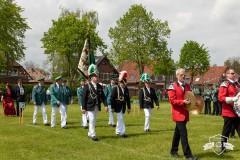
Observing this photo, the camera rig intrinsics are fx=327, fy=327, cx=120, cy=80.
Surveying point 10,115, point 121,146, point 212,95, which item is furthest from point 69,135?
point 212,95

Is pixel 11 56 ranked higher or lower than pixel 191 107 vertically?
higher

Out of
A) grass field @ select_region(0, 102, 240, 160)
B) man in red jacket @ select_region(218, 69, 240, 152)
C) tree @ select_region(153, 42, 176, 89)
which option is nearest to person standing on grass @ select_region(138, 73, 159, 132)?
grass field @ select_region(0, 102, 240, 160)

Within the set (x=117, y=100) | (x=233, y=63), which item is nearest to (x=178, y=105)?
(x=117, y=100)

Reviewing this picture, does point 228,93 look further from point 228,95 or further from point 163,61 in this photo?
point 163,61

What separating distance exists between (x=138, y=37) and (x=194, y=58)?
1482 cm

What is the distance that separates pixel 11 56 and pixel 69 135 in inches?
1514

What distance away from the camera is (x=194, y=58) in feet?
216

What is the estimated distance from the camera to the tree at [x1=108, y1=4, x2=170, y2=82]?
56.9m

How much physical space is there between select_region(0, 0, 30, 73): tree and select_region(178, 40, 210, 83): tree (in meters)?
32.5

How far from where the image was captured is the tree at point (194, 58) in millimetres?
65938

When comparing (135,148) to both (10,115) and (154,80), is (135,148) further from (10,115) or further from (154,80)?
(154,80)

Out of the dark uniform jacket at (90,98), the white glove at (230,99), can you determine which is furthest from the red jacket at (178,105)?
the dark uniform jacket at (90,98)

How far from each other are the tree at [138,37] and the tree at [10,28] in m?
16.7

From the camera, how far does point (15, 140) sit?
1113cm
